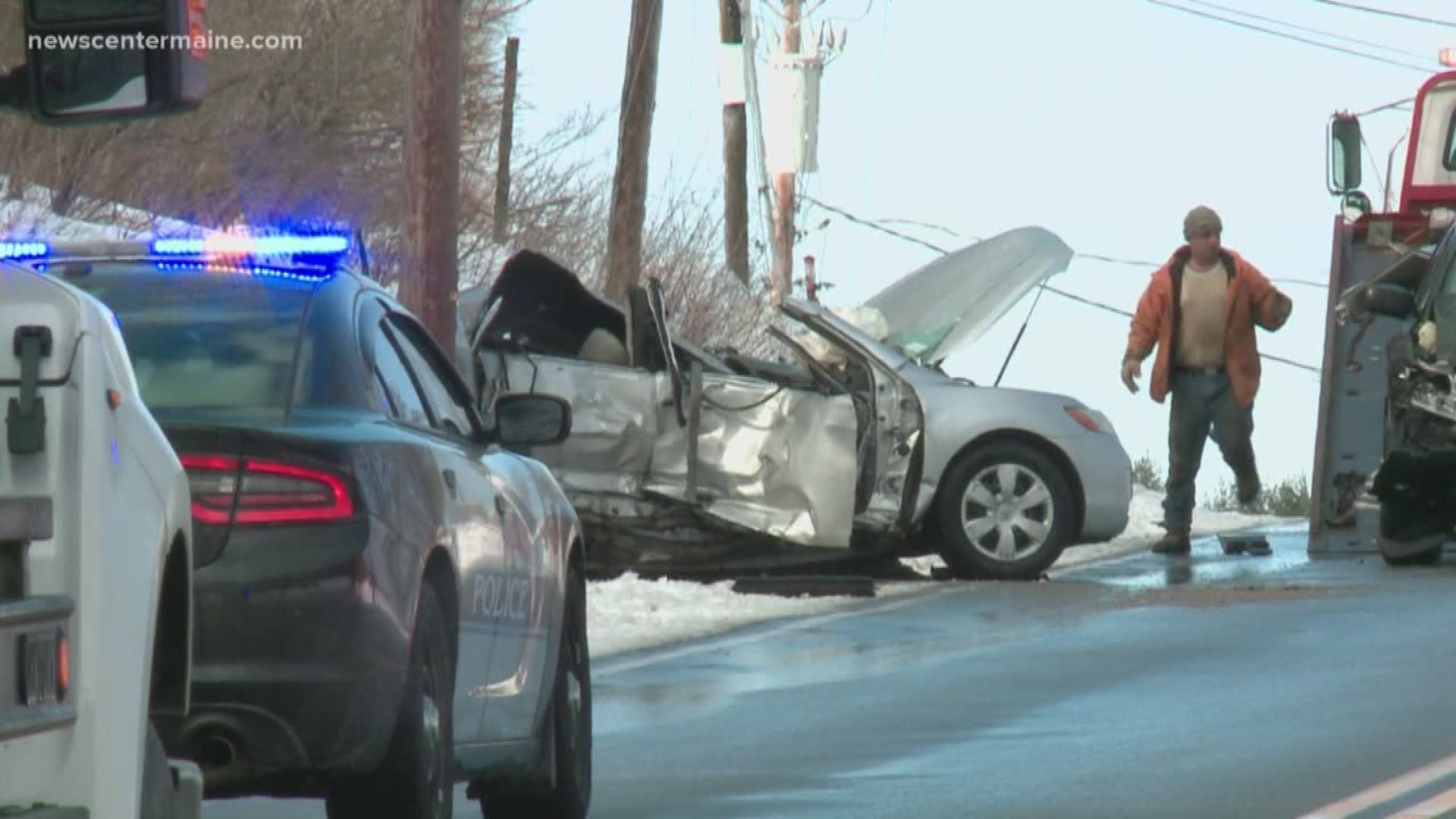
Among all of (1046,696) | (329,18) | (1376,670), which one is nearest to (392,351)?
(1046,696)

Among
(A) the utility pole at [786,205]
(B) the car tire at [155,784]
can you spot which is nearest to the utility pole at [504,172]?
(A) the utility pole at [786,205]

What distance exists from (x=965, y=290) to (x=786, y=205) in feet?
67.5

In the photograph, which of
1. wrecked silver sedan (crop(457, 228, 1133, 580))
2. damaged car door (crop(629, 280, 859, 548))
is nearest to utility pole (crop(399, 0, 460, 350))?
wrecked silver sedan (crop(457, 228, 1133, 580))

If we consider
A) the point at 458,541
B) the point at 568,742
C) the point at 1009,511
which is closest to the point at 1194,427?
the point at 1009,511

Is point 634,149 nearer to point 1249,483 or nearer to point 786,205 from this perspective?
point 1249,483

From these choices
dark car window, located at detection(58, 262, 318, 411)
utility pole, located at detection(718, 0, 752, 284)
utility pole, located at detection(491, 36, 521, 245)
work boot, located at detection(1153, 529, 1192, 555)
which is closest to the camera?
dark car window, located at detection(58, 262, 318, 411)

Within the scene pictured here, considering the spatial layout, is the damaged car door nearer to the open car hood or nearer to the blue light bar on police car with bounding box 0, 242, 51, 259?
the open car hood

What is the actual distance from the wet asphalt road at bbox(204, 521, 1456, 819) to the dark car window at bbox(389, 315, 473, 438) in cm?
123

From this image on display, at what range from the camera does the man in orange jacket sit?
2047 centimetres

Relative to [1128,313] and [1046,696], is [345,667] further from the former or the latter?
[1128,313]

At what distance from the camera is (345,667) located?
22.8ft

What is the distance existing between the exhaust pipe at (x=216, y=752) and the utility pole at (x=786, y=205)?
33566 mm

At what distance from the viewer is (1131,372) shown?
20.9 m

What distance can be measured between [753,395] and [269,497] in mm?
10433
